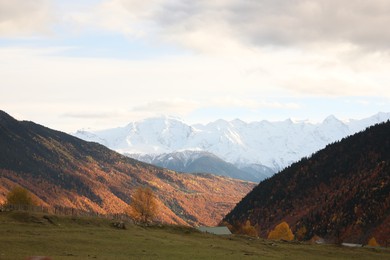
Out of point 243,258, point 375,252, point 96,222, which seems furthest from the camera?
point 375,252

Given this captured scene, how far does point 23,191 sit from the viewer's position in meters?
198

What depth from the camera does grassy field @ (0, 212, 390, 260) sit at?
8099cm

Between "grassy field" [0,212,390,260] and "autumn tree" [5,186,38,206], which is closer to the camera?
"grassy field" [0,212,390,260]

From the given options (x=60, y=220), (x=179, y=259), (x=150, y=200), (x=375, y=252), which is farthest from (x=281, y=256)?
(x=150, y=200)

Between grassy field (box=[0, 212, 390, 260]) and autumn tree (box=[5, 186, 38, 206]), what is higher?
autumn tree (box=[5, 186, 38, 206])

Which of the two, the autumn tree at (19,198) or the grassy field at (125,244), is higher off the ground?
the autumn tree at (19,198)

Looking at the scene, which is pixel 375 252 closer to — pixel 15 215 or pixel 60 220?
pixel 60 220

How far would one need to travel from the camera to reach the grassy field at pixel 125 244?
80988mm

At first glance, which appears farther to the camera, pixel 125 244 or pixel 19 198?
pixel 19 198

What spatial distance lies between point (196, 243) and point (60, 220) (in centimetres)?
2770

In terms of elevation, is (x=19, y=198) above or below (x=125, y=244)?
above

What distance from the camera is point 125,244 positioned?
94.0 meters

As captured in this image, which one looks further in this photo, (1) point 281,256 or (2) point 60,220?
(2) point 60,220

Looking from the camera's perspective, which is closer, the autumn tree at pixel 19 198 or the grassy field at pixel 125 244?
the grassy field at pixel 125 244
